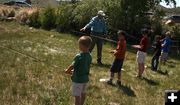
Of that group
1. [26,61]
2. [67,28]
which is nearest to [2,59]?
[26,61]

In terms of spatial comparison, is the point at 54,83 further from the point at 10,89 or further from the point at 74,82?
the point at 74,82

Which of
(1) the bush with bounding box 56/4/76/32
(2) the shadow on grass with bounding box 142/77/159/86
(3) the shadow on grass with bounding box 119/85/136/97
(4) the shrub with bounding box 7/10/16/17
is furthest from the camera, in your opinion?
(4) the shrub with bounding box 7/10/16/17

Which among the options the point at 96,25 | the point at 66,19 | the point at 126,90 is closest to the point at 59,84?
the point at 126,90

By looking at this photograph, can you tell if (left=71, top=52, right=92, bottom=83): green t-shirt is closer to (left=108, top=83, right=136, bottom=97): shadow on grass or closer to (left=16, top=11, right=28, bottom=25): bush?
(left=108, top=83, right=136, bottom=97): shadow on grass

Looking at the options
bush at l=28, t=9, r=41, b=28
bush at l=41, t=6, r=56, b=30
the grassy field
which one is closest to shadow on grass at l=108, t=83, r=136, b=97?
the grassy field

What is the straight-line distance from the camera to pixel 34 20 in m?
30.7

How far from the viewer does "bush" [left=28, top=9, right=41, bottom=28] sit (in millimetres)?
30484

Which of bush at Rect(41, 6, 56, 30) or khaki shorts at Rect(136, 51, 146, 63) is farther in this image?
bush at Rect(41, 6, 56, 30)

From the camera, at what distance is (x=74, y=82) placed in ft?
24.4

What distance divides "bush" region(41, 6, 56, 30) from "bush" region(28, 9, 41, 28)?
990mm

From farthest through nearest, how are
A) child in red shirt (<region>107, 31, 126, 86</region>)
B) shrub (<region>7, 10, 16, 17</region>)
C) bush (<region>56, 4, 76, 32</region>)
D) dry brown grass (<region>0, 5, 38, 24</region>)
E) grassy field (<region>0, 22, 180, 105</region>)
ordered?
1. shrub (<region>7, 10, 16, 17</region>)
2. dry brown grass (<region>0, 5, 38, 24</region>)
3. bush (<region>56, 4, 76, 32</region>)
4. child in red shirt (<region>107, 31, 126, 86</region>)
5. grassy field (<region>0, 22, 180, 105</region>)

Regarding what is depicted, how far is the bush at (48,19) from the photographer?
29234 millimetres

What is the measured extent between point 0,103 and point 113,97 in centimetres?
275

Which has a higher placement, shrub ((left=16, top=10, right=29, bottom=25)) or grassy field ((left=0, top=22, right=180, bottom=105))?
grassy field ((left=0, top=22, right=180, bottom=105))
